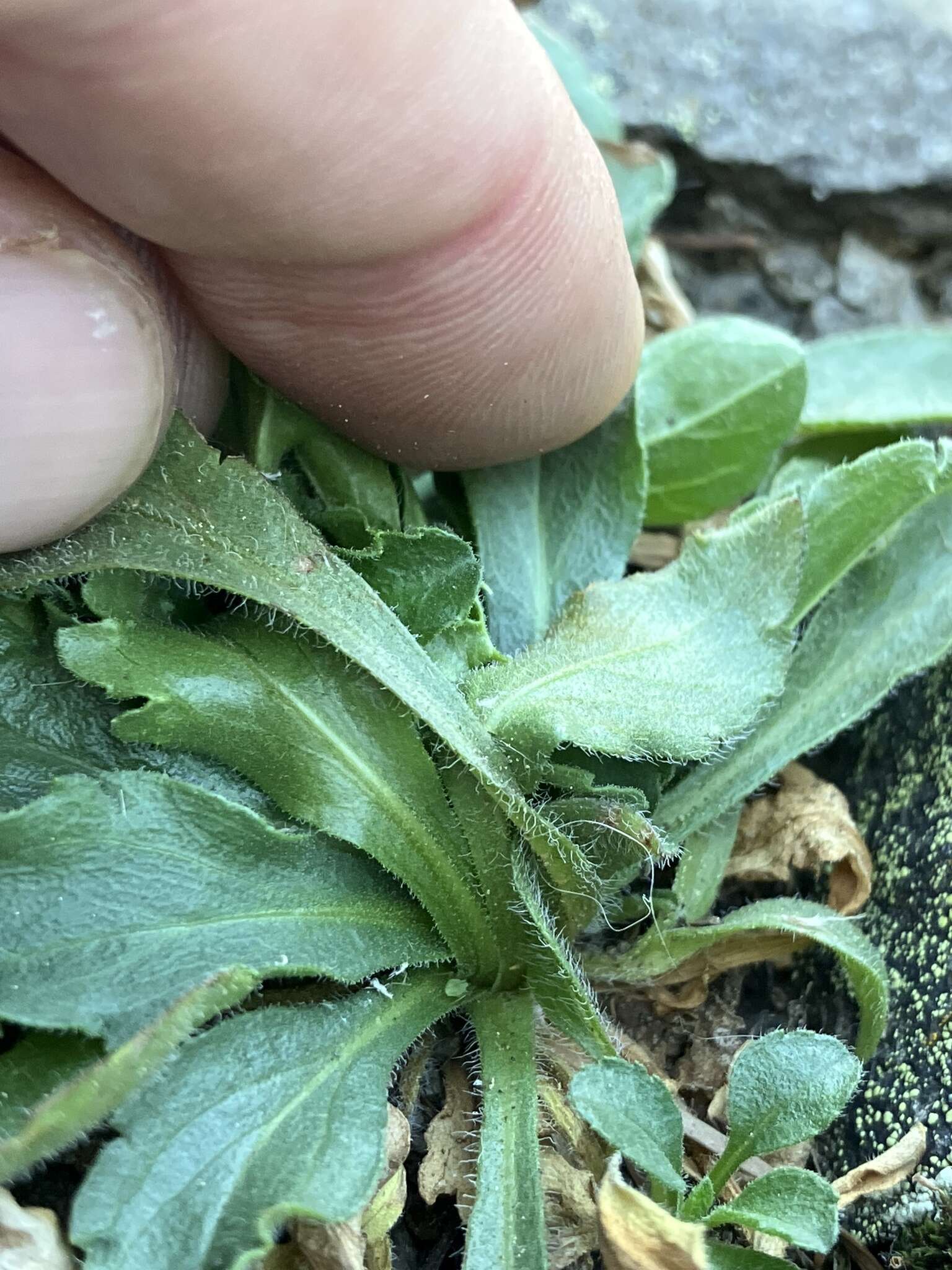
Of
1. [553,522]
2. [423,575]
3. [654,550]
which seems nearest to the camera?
[423,575]

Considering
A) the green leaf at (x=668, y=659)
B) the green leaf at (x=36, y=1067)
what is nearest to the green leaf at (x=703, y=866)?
the green leaf at (x=668, y=659)

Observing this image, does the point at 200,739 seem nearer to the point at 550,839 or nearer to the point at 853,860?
the point at 550,839

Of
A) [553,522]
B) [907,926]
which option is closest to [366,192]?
[553,522]

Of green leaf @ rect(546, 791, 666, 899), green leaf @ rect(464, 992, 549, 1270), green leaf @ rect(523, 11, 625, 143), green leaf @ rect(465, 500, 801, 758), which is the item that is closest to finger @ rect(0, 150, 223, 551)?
green leaf @ rect(465, 500, 801, 758)

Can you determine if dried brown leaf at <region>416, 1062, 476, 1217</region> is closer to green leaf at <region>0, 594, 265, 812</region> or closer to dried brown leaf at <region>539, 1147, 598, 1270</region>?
dried brown leaf at <region>539, 1147, 598, 1270</region>

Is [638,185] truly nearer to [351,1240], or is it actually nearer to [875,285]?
[875,285]

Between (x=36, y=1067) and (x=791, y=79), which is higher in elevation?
(x=791, y=79)
